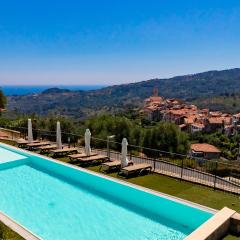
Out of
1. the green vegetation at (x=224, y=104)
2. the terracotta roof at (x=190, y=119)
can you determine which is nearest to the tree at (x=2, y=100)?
the terracotta roof at (x=190, y=119)

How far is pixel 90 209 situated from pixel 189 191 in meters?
3.39

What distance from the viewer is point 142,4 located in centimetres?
3009

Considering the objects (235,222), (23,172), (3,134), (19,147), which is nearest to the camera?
(235,222)

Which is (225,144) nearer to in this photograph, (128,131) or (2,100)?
(128,131)

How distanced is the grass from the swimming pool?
0.64 m

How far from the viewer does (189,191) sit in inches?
427

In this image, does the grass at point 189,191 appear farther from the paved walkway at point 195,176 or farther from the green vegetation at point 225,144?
the green vegetation at point 225,144

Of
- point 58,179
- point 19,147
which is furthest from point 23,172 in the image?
point 19,147

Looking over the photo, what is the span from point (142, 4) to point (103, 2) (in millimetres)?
3969

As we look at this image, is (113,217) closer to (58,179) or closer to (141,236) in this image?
(141,236)

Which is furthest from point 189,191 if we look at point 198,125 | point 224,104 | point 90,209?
point 224,104

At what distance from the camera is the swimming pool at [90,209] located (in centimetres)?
899

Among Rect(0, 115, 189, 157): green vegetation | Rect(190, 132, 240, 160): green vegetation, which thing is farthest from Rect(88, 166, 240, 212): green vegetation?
Rect(190, 132, 240, 160): green vegetation

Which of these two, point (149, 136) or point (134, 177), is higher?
point (134, 177)
